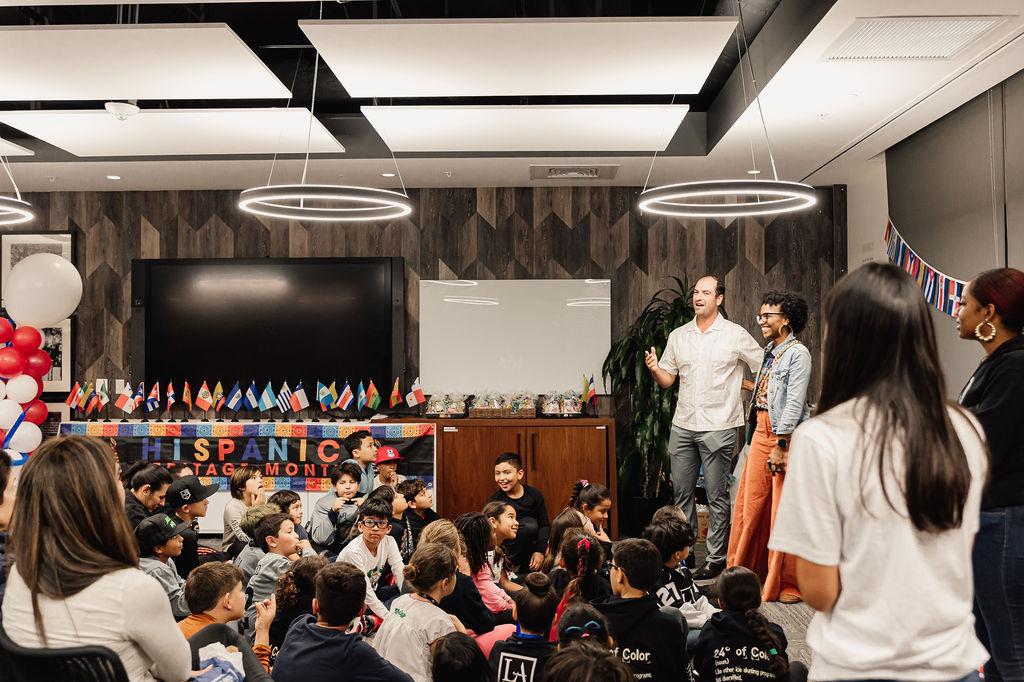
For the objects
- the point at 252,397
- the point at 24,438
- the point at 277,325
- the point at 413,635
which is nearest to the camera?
the point at 413,635

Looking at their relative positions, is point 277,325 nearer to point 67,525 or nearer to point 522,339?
point 522,339

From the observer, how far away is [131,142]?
5520mm

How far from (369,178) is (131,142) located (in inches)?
72.5

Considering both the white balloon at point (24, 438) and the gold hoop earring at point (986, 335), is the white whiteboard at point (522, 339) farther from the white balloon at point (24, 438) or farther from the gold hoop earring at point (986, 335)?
the gold hoop earring at point (986, 335)

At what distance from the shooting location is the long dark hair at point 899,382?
122 centimetres

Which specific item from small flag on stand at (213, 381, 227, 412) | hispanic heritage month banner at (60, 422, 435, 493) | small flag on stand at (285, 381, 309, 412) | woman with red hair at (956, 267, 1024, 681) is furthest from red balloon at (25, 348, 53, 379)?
woman with red hair at (956, 267, 1024, 681)

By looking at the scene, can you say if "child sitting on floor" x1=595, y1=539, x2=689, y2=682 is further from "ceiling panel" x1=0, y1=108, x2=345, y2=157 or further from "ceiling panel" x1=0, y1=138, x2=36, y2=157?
"ceiling panel" x1=0, y1=138, x2=36, y2=157

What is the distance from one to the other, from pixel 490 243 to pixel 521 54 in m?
3.27

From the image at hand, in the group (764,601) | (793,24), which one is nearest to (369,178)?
(793,24)

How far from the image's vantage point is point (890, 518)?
1.23 metres

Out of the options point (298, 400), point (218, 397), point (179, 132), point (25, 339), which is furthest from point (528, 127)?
point (25, 339)

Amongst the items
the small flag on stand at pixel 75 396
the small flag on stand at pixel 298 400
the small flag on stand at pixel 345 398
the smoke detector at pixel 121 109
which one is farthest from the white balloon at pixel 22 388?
the smoke detector at pixel 121 109

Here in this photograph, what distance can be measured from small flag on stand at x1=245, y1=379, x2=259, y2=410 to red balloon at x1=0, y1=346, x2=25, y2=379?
169 cm

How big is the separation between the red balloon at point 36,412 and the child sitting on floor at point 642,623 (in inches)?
222
